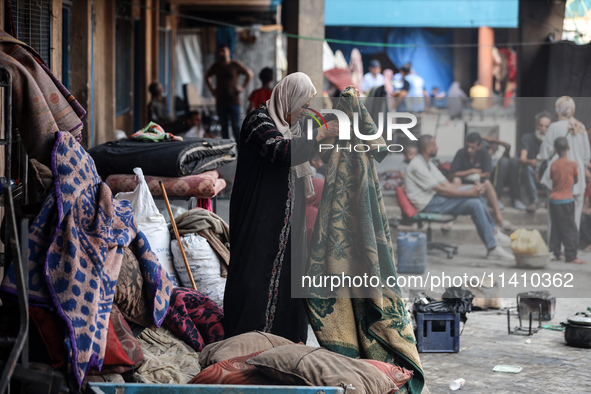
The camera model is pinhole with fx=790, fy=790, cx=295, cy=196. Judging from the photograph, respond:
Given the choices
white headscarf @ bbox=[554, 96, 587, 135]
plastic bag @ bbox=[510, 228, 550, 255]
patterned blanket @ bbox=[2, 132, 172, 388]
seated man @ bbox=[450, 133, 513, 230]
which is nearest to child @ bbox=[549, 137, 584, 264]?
white headscarf @ bbox=[554, 96, 587, 135]

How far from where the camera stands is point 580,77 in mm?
11797

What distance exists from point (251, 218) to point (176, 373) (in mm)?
1032

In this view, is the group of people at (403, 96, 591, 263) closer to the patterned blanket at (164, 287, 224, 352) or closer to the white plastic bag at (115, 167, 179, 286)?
the white plastic bag at (115, 167, 179, 286)

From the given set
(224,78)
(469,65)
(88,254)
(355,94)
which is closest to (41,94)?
(88,254)

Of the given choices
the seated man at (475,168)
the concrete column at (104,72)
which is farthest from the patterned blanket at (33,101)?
the seated man at (475,168)

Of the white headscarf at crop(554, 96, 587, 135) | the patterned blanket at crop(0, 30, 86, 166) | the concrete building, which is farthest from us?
the white headscarf at crop(554, 96, 587, 135)

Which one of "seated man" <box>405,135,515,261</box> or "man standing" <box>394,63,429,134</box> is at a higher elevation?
"man standing" <box>394,63,429,134</box>

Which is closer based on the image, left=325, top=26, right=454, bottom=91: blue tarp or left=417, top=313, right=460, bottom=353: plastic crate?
left=417, top=313, right=460, bottom=353: plastic crate

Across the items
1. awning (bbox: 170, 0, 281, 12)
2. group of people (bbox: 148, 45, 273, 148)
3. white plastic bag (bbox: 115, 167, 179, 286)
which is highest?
awning (bbox: 170, 0, 281, 12)

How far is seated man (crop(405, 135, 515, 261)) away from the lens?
9.80m

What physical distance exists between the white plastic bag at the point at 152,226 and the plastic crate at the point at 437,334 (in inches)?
71.4

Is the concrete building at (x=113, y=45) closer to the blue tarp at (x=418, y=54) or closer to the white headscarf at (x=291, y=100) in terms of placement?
the white headscarf at (x=291, y=100)

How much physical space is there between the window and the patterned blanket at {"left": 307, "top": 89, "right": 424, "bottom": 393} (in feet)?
8.70

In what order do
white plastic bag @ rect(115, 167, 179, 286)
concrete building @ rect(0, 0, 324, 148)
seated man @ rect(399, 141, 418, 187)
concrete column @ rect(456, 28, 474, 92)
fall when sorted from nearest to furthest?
white plastic bag @ rect(115, 167, 179, 286), concrete building @ rect(0, 0, 324, 148), seated man @ rect(399, 141, 418, 187), concrete column @ rect(456, 28, 474, 92)
